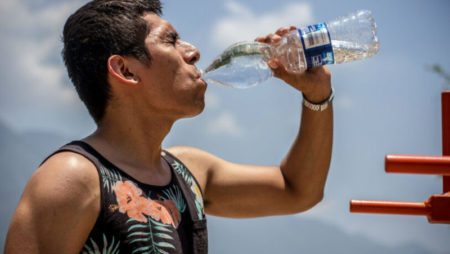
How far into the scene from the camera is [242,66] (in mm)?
2729

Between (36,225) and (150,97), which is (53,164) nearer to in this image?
(36,225)

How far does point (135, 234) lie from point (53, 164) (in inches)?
13.7

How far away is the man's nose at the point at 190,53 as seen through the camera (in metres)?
2.10

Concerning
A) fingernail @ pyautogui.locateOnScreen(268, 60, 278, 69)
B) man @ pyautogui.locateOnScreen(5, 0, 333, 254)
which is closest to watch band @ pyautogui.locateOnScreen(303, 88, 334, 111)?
man @ pyautogui.locateOnScreen(5, 0, 333, 254)

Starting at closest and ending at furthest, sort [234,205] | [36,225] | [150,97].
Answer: [36,225] → [150,97] → [234,205]

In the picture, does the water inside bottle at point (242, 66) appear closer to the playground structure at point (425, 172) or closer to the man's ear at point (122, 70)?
the man's ear at point (122, 70)

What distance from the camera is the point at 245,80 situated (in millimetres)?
2727

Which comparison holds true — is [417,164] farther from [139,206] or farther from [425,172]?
[139,206]

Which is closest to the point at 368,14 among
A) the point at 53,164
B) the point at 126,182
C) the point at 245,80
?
the point at 245,80

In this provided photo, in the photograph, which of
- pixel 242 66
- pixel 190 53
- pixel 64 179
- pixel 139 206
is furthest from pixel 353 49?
pixel 64 179

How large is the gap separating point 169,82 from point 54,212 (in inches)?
27.6

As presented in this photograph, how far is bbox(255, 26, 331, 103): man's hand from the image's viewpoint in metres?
2.18

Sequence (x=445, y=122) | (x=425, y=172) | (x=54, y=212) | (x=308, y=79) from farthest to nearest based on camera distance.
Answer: (x=308, y=79), (x=445, y=122), (x=425, y=172), (x=54, y=212)

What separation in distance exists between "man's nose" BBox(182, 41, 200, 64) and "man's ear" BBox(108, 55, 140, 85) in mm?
224
